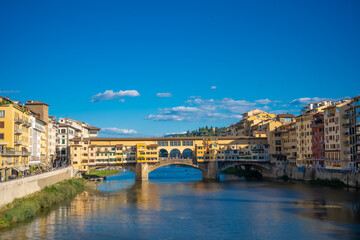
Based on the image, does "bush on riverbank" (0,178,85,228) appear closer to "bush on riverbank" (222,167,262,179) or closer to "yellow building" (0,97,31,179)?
"yellow building" (0,97,31,179)

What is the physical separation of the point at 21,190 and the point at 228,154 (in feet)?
173

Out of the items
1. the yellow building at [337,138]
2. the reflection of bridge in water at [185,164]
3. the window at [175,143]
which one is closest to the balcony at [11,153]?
the reflection of bridge in water at [185,164]

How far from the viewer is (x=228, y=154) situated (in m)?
85.4

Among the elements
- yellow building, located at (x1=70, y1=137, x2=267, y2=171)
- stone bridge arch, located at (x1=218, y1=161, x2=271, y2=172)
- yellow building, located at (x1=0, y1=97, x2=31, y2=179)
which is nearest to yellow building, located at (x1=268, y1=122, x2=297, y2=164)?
stone bridge arch, located at (x1=218, y1=161, x2=271, y2=172)

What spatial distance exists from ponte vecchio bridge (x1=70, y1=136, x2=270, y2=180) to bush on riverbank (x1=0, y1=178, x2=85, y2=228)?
18532mm

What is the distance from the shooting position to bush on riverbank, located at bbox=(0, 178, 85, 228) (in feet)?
110

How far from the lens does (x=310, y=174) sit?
234ft

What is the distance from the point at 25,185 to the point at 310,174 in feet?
158

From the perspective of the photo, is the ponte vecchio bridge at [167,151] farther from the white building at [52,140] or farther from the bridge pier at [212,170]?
the white building at [52,140]

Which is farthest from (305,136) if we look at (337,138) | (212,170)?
(212,170)

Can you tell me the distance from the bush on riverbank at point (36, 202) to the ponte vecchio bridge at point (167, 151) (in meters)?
18.5

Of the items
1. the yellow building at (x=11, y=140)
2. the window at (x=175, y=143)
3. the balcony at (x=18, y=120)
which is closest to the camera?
the yellow building at (x=11, y=140)

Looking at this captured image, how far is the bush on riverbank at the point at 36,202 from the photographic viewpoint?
110ft

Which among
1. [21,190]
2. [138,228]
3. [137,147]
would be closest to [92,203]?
[21,190]
